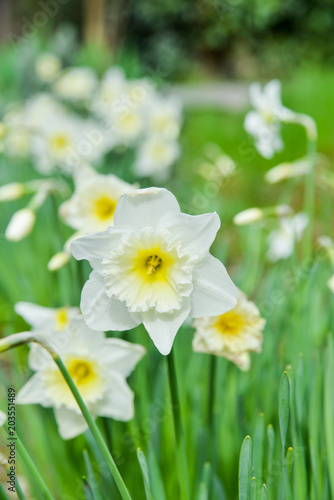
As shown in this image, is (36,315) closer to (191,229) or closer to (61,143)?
(191,229)

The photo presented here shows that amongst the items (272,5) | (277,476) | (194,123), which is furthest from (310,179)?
(272,5)

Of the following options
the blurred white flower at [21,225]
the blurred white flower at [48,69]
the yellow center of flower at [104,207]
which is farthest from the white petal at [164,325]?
the blurred white flower at [48,69]

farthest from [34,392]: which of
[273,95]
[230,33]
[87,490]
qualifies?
[230,33]

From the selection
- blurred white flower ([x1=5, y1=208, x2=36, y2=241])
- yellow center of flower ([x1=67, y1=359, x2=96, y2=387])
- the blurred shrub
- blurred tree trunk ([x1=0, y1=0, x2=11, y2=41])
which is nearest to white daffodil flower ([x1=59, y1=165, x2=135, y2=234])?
blurred white flower ([x1=5, y1=208, x2=36, y2=241])

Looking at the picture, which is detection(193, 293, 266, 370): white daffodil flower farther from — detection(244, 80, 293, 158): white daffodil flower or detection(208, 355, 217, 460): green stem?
detection(244, 80, 293, 158): white daffodil flower

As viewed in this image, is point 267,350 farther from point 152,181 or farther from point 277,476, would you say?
point 152,181

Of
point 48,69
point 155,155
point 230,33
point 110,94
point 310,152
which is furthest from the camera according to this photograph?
point 230,33
